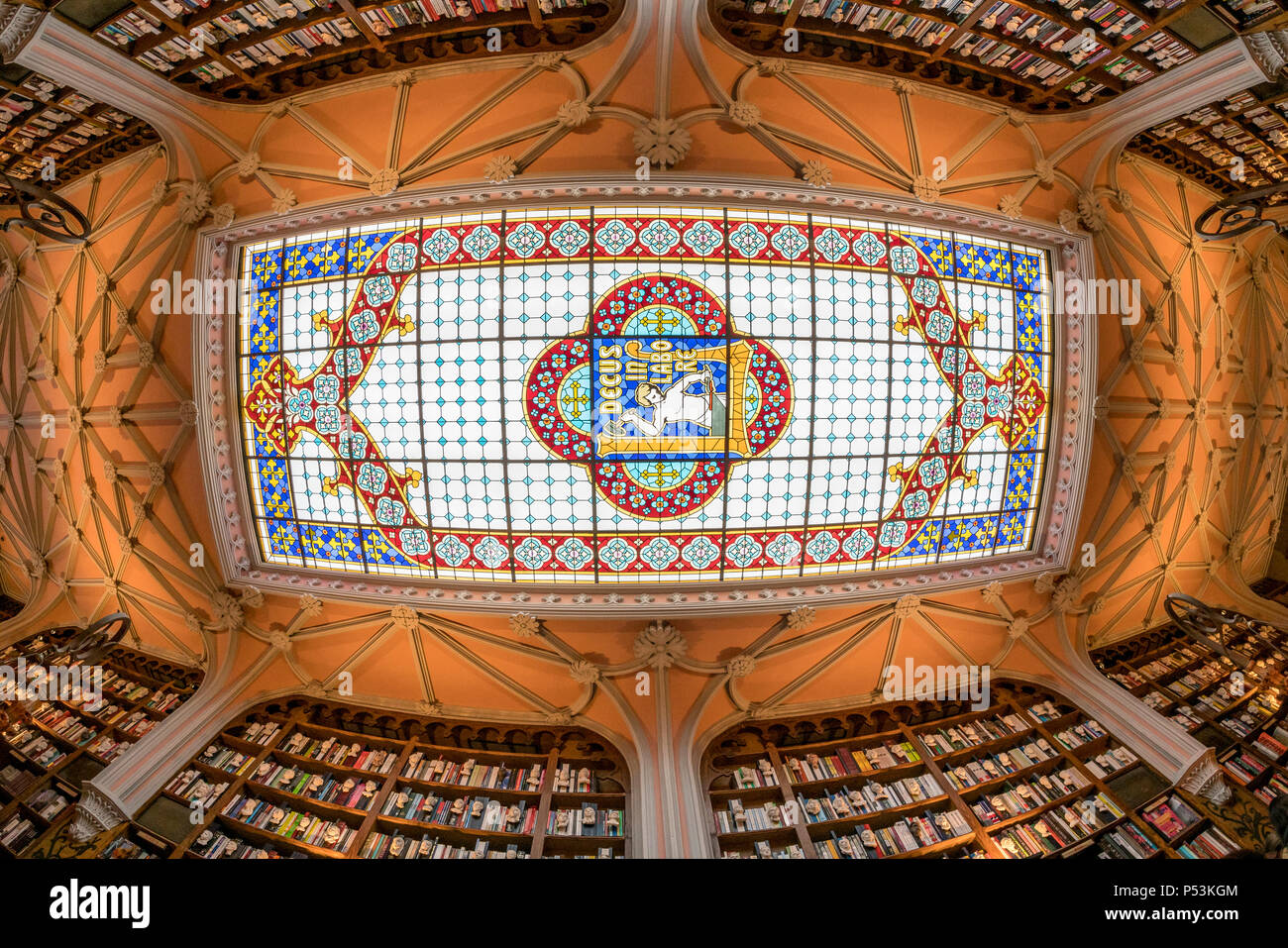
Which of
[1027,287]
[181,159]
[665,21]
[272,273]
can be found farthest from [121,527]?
[1027,287]

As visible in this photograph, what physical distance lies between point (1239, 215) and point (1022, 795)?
10152mm

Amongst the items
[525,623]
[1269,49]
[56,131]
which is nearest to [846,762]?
[525,623]

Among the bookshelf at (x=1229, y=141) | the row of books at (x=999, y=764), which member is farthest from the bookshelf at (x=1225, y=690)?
the bookshelf at (x=1229, y=141)

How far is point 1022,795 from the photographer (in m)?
9.74

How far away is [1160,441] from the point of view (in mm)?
11258

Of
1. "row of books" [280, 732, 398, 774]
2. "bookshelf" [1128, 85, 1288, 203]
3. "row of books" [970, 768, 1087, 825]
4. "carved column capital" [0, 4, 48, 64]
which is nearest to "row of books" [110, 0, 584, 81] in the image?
"carved column capital" [0, 4, 48, 64]

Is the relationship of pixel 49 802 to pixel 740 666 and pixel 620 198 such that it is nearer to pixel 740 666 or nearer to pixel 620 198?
pixel 740 666

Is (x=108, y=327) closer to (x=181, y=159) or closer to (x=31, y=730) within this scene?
(x=181, y=159)

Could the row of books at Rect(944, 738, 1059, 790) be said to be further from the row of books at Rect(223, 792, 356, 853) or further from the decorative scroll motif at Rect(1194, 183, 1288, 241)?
the row of books at Rect(223, 792, 356, 853)

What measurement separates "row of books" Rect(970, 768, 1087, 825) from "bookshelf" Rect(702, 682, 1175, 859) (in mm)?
19

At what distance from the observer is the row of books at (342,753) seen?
10.4 metres

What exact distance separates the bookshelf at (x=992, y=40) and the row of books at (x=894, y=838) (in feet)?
38.6

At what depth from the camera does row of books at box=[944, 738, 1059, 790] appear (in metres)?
10.1

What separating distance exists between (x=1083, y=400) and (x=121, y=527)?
59.6ft
